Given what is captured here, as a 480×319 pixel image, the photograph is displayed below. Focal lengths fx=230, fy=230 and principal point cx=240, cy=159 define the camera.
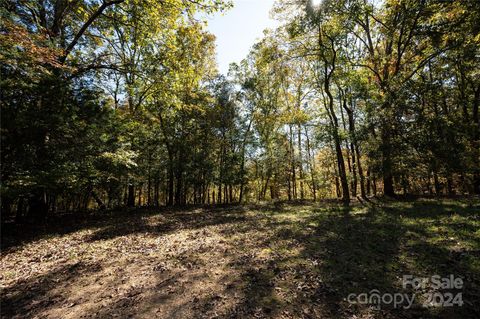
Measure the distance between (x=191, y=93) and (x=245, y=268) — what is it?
12701mm

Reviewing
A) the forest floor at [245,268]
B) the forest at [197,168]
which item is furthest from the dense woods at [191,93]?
the forest floor at [245,268]

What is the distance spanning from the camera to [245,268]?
5.38 meters

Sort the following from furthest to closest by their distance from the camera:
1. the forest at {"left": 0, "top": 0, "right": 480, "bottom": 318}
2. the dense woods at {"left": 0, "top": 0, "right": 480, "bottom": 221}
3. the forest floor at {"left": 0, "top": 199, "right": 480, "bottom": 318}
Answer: the dense woods at {"left": 0, "top": 0, "right": 480, "bottom": 221} → the forest at {"left": 0, "top": 0, "right": 480, "bottom": 318} → the forest floor at {"left": 0, "top": 199, "right": 480, "bottom": 318}

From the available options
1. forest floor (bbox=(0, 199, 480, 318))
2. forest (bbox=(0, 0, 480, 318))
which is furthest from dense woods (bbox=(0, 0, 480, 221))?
forest floor (bbox=(0, 199, 480, 318))

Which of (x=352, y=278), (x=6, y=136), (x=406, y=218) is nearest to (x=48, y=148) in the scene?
(x=6, y=136)

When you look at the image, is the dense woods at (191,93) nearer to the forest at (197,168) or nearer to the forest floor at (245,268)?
the forest at (197,168)

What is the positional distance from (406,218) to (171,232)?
9.04 meters

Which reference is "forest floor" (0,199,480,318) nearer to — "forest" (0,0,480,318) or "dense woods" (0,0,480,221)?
"forest" (0,0,480,318)

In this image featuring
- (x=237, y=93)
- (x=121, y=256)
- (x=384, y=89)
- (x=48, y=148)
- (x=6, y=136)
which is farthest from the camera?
(x=237, y=93)

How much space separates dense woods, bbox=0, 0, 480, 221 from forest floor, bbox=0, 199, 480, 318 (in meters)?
2.97

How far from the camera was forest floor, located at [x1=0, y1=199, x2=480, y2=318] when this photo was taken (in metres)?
3.94

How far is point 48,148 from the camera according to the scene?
27.1 ft

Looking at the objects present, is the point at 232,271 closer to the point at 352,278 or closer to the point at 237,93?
the point at 352,278

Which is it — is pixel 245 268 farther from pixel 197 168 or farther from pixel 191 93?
pixel 197 168
